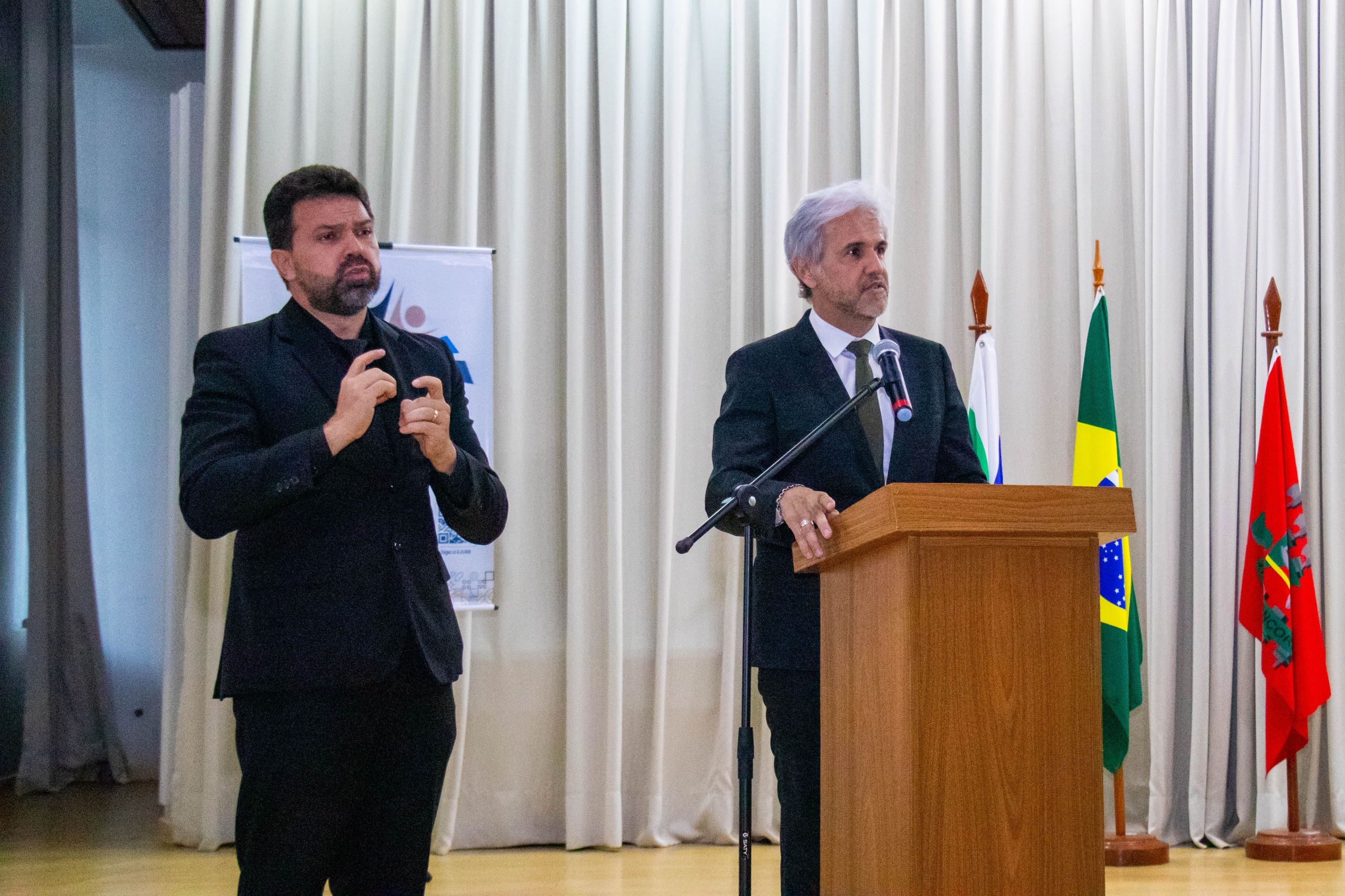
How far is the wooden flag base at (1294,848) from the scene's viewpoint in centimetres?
385

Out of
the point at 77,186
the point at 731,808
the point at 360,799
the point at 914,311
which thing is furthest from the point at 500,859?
the point at 77,186

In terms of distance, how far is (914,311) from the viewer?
14.5ft

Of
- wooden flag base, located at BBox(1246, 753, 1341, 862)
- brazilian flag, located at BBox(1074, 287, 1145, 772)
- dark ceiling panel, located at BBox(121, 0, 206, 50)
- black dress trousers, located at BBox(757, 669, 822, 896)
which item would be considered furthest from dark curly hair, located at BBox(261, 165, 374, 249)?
dark ceiling panel, located at BBox(121, 0, 206, 50)

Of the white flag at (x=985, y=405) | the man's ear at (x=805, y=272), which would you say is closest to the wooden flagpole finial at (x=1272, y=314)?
the white flag at (x=985, y=405)

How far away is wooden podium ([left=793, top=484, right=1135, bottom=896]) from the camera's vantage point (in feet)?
4.58

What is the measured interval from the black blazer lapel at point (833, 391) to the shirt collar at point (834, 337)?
0.05ft

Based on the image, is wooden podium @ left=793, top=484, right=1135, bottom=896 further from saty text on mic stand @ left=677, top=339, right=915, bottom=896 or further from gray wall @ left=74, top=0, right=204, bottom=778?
gray wall @ left=74, top=0, right=204, bottom=778

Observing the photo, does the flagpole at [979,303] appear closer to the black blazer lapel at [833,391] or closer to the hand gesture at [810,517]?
the black blazer lapel at [833,391]

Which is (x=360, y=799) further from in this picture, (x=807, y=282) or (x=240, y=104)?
(x=240, y=104)

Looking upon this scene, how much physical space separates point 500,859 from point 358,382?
2544mm

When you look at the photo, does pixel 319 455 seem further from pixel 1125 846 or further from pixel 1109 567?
pixel 1125 846

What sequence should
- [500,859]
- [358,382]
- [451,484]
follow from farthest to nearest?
[500,859]
[451,484]
[358,382]

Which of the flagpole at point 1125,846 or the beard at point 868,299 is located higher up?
the beard at point 868,299

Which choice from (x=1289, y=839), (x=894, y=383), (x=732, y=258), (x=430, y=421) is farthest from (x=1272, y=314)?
(x=430, y=421)
